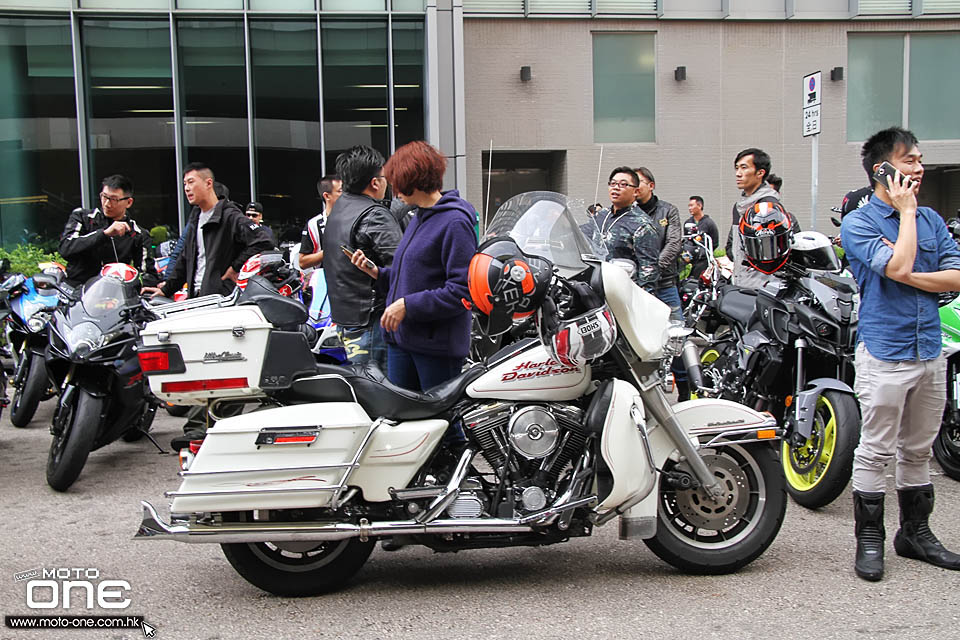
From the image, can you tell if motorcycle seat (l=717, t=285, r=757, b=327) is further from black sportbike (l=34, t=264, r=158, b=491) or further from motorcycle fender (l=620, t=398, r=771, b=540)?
black sportbike (l=34, t=264, r=158, b=491)

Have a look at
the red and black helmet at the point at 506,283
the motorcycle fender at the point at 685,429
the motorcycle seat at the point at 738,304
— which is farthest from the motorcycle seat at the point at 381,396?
the motorcycle seat at the point at 738,304

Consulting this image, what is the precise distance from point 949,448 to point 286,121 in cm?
1208

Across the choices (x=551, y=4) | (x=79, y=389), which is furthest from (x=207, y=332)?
(x=551, y=4)

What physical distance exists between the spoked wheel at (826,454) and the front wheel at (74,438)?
4.01m

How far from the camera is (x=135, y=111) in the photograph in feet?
48.1

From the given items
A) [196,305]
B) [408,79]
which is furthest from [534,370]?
[408,79]

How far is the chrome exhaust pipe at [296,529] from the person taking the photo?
11.8ft

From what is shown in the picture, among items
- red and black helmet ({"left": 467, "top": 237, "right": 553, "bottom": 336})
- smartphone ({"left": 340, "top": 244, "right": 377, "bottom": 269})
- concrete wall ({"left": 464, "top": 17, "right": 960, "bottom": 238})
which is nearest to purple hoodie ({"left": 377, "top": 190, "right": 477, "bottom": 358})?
smartphone ({"left": 340, "top": 244, "right": 377, "bottom": 269})

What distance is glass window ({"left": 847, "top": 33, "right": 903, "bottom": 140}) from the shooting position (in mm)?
17469

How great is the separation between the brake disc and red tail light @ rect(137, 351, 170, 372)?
226 cm

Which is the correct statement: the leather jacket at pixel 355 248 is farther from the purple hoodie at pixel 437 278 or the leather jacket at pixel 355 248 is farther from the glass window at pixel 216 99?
the glass window at pixel 216 99

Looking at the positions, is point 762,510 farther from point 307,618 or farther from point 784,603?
point 307,618

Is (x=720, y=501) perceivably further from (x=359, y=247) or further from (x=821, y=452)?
(x=359, y=247)

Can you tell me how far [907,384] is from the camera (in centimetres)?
398
